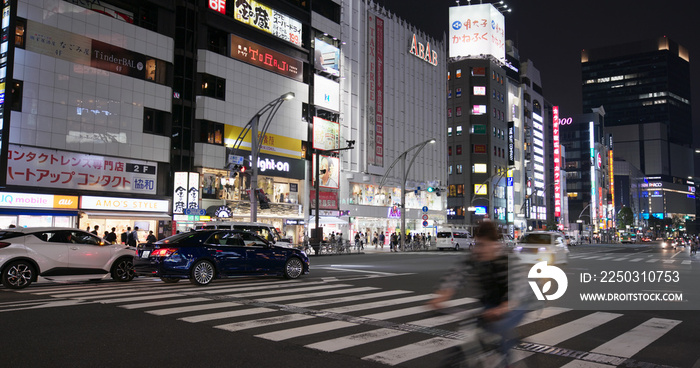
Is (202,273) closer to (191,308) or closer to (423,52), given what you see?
(191,308)

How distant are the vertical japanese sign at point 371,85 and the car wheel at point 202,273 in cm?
4196

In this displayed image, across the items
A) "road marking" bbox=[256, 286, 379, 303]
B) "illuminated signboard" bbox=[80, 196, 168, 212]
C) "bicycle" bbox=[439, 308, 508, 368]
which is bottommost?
"road marking" bbox=[256, 286, 379, 303]

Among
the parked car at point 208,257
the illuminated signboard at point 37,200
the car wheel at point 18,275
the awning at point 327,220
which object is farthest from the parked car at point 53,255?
the awning at point 327,220

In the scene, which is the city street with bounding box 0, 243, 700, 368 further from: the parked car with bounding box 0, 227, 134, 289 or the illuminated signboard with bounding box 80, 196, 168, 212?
the illuminated signboard with bounding box 80, 196, 168, 212

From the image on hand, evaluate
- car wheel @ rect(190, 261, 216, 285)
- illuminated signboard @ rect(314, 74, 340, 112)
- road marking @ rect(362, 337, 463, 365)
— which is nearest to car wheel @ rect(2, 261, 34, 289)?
car wheel @ rect(190, 261, 216, 285)

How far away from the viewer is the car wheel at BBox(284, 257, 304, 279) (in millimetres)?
16872

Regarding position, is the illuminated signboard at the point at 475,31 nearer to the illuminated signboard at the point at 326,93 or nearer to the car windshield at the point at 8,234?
the illuminated signboard at the point at 326,93

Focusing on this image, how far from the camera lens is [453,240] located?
4666 centimetres

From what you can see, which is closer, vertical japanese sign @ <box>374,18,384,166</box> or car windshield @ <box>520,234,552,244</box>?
car windshield @ <box>520,234,552,244</box>

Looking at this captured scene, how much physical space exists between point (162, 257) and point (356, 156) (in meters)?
41.5

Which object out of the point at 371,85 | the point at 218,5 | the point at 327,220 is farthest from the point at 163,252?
the point at 371,85

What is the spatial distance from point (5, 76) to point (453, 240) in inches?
1375

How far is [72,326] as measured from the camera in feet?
27.6

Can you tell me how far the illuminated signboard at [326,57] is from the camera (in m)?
49.9
